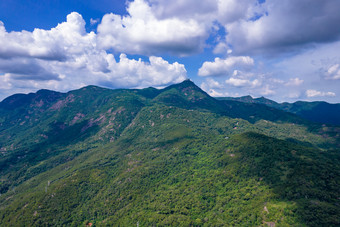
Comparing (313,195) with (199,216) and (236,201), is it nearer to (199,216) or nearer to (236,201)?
(236,201)

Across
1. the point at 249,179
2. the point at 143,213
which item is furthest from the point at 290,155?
the point at 143,213

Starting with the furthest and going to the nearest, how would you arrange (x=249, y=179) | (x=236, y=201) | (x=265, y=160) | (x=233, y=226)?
(x=265, y=160) < (x=249, y=179) < (x=236, y=201) < (x=233, y=226)

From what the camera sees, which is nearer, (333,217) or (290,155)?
(333,217)

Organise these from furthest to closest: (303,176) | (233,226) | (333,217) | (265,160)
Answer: (265,160), (303,176), (233,226), (333,217)

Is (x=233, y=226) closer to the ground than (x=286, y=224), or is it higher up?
closer to the ground

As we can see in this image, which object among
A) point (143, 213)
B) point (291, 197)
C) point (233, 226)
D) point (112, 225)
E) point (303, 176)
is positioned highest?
point (303, 176)

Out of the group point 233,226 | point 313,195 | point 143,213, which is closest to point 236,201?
point 233,226

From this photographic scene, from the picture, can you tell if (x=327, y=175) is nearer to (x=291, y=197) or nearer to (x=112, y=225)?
(x=291, y=197)

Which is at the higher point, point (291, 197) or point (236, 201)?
point (291, 197)

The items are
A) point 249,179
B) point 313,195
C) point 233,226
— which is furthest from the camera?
point 249,179

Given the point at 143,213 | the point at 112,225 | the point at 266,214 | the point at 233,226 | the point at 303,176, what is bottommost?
the point at 112,225
